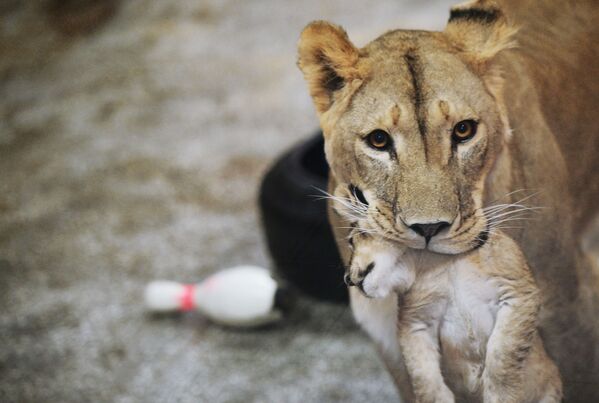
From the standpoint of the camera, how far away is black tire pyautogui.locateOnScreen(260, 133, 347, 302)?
3.95ft

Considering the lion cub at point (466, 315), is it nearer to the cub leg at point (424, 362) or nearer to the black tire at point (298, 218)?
the cub leg at point (424, 362)

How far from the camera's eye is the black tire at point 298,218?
1205mm

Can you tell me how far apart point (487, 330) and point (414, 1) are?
0.83m

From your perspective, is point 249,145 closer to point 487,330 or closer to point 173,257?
point 173,257

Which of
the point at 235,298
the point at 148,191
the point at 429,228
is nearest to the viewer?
the point at 429,228

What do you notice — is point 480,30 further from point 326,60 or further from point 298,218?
point 298,218

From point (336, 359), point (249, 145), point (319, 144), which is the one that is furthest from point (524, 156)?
point (249, 145)

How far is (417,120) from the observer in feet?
1.54

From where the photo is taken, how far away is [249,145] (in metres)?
1.80

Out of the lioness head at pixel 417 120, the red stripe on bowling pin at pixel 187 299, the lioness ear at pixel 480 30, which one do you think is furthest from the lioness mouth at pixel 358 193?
the red stripe on bowling pin at pixel 187 299

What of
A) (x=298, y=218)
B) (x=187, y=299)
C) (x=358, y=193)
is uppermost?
(x=358, y=193)

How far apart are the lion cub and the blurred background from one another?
0.48 meters

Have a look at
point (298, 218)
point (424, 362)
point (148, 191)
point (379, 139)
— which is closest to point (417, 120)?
point (379, 139)

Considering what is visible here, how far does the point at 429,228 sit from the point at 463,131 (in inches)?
2.5
